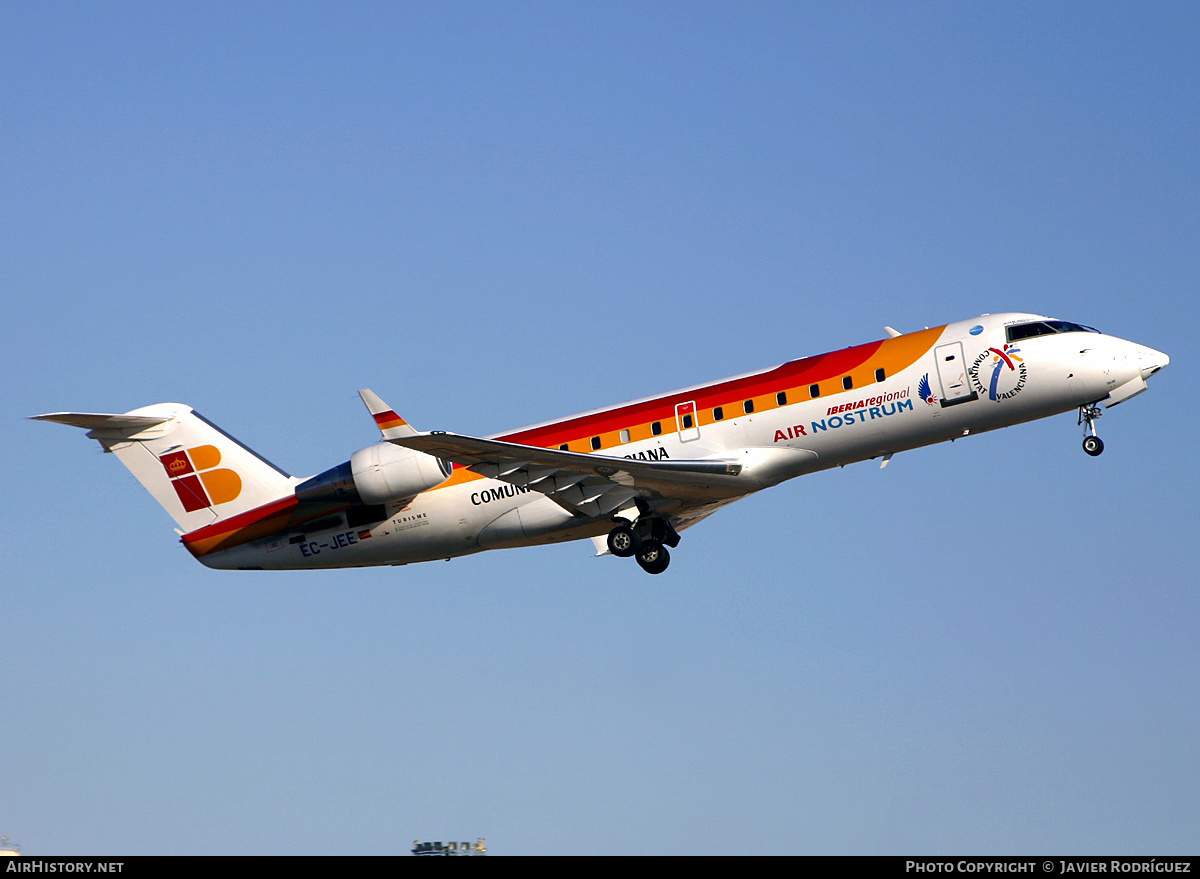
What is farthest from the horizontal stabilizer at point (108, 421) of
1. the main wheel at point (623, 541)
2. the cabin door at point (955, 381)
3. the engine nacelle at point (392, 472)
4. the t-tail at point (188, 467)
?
the cabin door at point (955, 381)

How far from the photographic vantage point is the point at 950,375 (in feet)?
79.0

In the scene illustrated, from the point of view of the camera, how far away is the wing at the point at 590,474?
23125 mm

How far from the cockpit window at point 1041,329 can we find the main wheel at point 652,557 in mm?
7343

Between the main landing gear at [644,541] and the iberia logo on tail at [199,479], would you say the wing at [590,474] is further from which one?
the iberia logo on tail at [199,479]

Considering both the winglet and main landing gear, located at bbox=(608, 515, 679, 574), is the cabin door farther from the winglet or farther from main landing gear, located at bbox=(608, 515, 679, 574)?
the winglet

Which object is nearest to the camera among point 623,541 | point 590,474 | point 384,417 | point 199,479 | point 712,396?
point 384,417

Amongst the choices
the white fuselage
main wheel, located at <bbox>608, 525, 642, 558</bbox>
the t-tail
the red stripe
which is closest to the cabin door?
the white fuselage

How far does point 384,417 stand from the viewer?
22594 mm

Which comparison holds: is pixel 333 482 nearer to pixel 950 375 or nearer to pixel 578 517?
pixel 578 517

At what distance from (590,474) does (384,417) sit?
154 inches

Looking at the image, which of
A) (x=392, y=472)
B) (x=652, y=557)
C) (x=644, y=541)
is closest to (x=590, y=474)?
(x=644, y=541)

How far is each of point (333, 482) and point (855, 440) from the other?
9821 millimetres

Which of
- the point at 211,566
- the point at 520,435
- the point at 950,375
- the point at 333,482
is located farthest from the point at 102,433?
the point at 950,375

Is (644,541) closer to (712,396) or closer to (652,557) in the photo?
(652,557)
